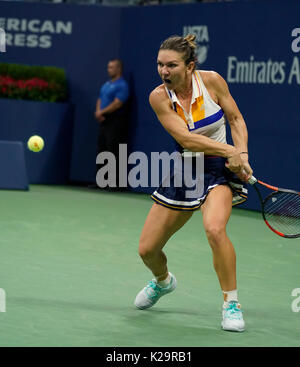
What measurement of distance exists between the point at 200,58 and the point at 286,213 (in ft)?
20.4

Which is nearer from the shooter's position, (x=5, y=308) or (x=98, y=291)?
(x=5, y=308)

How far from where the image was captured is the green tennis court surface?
4.43 meters

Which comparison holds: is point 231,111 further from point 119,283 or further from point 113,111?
point 113,111

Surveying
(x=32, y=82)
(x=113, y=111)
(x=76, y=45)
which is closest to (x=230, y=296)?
(x=113, y=111)

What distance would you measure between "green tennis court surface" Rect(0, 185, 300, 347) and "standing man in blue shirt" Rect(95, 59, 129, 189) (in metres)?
2.74

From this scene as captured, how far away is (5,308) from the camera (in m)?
4.84

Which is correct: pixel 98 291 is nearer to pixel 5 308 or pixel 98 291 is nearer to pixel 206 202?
pixel 5 308

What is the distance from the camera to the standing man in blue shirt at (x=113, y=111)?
11.9 metres

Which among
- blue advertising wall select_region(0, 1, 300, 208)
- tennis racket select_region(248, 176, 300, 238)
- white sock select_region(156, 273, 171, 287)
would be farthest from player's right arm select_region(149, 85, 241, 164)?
blue advertising wall select_region(0, 1, 300, 208)

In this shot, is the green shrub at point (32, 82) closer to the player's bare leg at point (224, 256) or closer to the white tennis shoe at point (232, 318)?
the player's bare leg at point (224, 256)

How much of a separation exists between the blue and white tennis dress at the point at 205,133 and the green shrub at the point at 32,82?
7.90 m
